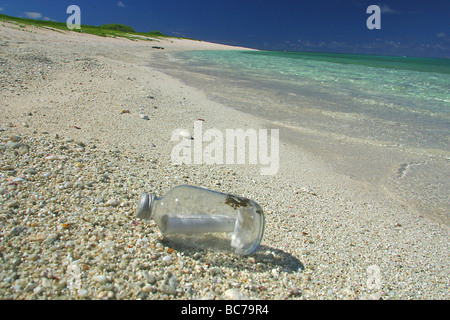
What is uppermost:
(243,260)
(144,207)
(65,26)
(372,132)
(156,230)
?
(65,26)

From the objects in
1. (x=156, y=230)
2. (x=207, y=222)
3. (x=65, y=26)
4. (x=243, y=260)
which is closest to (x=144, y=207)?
(x=156, y=230)

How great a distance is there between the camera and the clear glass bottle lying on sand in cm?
150

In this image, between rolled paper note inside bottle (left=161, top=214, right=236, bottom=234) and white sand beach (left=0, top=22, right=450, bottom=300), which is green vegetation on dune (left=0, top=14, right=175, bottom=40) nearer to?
Answer: white sand beach (left=0, top=22, right=450, bottom=300)

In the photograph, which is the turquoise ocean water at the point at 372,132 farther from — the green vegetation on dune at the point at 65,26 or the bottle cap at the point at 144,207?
the green vegetation on dune at the point at 65,26

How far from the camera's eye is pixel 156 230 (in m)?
1.55

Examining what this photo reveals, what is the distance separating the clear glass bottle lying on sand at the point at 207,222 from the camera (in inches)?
59.0

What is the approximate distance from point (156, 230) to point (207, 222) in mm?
295

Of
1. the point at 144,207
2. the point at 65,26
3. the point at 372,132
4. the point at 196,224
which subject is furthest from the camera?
the point at 65,26

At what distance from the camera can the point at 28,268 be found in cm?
115

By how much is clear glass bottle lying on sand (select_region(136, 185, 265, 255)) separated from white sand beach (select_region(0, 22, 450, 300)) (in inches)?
2.6

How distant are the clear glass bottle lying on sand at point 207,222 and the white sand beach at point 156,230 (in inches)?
2.6

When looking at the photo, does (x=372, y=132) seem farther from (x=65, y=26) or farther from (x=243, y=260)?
(x=65, y=26)

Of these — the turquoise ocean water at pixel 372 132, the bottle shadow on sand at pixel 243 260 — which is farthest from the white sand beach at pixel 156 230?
the turquoise ocean water at pixel 372 132
